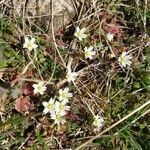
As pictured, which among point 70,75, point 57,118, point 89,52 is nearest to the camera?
point 57,118

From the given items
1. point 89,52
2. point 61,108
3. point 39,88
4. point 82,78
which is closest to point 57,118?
point 61,108

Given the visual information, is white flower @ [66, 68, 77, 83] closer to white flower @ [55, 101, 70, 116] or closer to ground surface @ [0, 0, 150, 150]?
ground surface @ [0, 0, 150, 150]

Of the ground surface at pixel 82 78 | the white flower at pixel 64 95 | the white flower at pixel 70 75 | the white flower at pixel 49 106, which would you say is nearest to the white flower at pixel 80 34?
the ground surface at pixel 82 78

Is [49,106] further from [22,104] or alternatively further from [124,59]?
[124,59]

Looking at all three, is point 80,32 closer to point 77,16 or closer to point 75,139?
point 77,16

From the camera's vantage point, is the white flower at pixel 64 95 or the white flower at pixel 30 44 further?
the white flower at pixel 30 44

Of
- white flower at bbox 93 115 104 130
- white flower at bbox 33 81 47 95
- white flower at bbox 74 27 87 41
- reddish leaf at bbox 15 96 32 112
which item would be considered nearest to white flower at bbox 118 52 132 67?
white flower at bbox 74 27 87 41

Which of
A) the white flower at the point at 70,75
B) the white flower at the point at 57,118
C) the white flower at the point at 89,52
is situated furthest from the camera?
the white flower at the point at 89,52

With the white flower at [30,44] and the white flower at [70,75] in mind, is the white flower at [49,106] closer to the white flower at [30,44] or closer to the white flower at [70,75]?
the white flower at [70,75]
